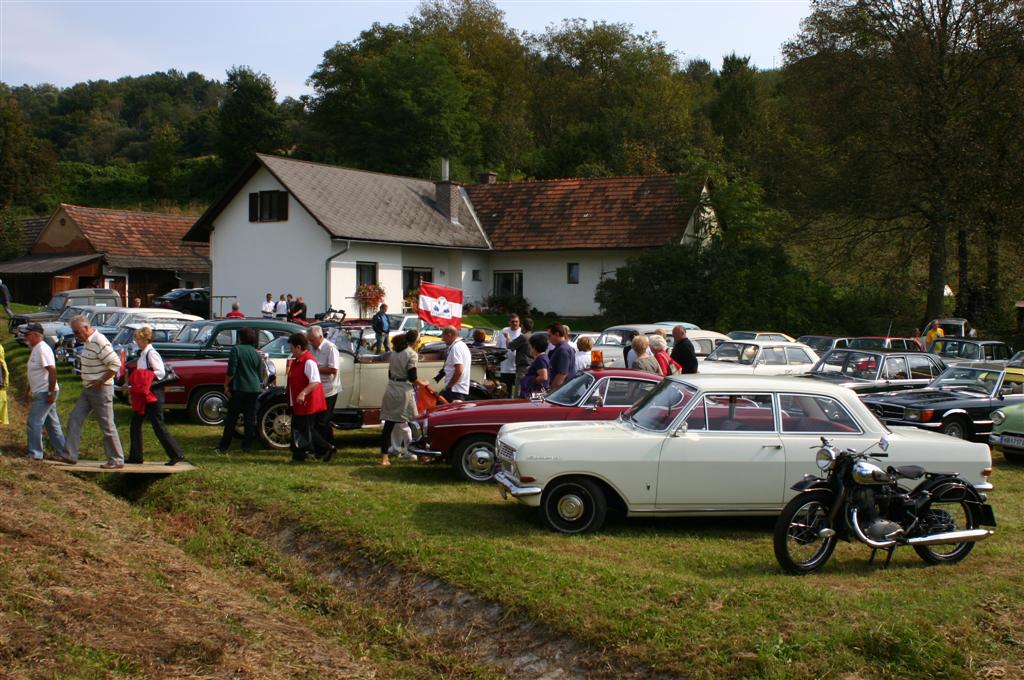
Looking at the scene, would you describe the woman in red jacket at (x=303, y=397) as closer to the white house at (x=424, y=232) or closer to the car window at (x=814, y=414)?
the car window at (x=814, y=414)

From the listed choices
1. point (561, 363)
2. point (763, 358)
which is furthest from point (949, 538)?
point (763, 358)

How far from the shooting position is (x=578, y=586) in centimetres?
801

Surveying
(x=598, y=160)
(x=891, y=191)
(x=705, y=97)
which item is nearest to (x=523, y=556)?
(x=891, y=191)

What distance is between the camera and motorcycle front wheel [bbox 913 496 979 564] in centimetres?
873

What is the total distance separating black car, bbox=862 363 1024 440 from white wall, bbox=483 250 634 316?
24.7 m

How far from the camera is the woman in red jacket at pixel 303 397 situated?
12.8m

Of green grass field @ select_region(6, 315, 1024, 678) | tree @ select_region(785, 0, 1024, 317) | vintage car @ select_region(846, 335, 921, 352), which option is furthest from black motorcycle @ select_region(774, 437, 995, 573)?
tree @ select_region(785, 0, 1024, 317)

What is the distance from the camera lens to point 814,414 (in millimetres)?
9867

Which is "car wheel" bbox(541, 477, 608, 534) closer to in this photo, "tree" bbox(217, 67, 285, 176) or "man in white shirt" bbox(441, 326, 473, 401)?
"man in white shirt" bbox(441, 326, 473, 401)

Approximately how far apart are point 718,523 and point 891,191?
27776 mm

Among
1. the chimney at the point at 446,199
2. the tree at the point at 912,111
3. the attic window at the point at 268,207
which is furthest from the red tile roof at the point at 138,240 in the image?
the tree at the point at 912,111

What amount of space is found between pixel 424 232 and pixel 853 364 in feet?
81.2

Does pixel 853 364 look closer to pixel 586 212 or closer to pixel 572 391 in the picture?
pixel 572 391

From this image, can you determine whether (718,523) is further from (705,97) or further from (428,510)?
(705,97)
